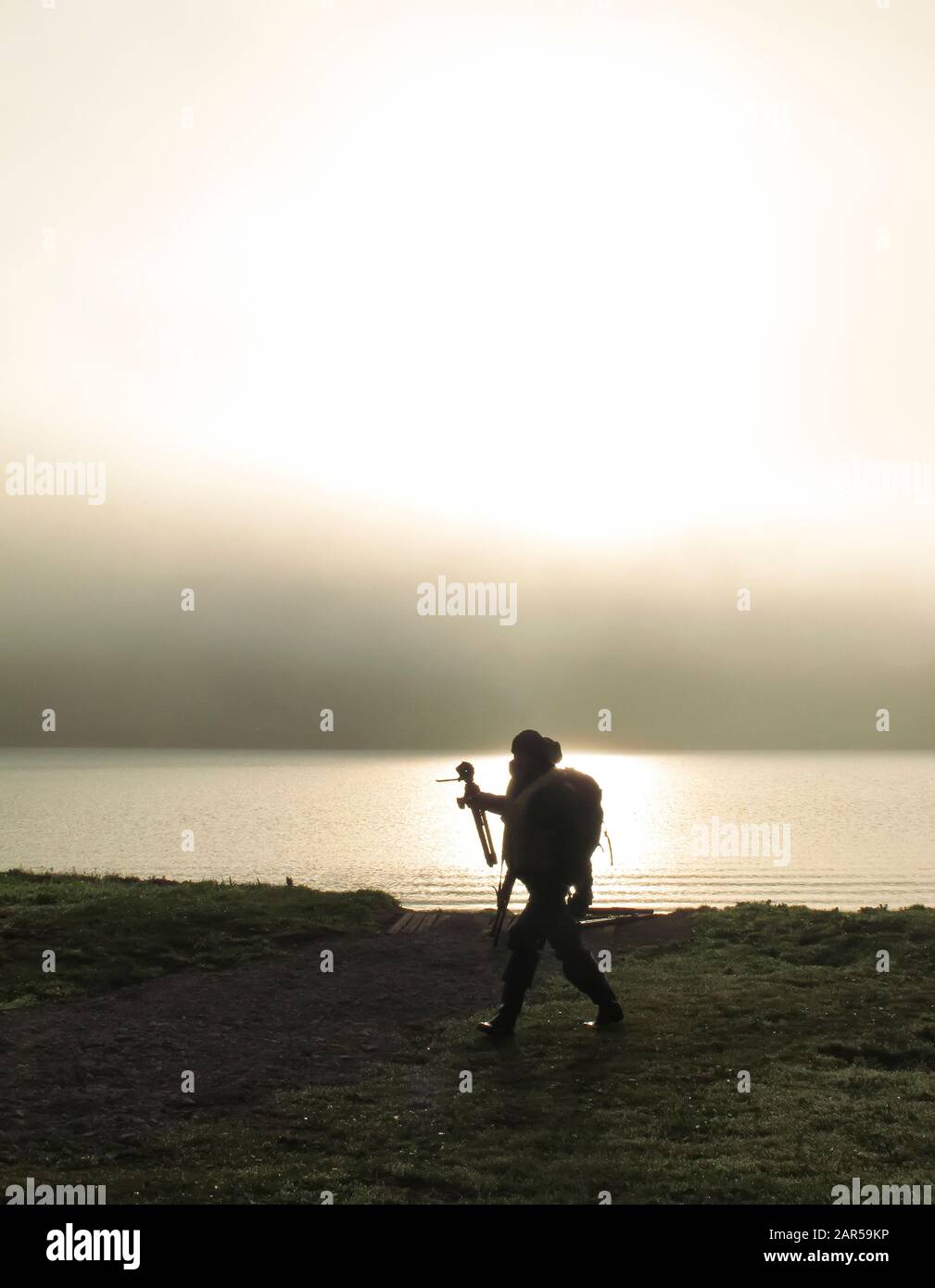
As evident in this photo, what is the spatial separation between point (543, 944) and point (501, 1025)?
88 cm

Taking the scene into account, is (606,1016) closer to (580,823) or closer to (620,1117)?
(580,823)

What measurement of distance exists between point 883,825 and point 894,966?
92627 mm

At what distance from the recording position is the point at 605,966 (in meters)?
14.7

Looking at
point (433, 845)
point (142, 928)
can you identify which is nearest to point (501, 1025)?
point (142, 928)

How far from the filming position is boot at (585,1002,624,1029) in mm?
10836

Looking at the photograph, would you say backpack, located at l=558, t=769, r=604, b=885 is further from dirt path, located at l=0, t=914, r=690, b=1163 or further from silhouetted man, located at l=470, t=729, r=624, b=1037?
dirt path, located at l=0, t=914, r=690, b=1163

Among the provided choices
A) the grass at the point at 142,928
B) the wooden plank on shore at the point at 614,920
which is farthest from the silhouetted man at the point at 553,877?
the grass at the point at 142,928

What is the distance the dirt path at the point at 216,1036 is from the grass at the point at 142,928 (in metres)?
0.54

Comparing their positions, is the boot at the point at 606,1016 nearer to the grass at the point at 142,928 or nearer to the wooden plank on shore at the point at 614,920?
the wooden plank on shore at the point at 614,920

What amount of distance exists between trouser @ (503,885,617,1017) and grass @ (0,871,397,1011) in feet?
17.4

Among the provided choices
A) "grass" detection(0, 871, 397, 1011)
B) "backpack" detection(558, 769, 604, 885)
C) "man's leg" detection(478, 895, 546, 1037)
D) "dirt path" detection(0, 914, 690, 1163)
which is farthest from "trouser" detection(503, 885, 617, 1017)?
"grass" detection(0, 871, 397, 1011)

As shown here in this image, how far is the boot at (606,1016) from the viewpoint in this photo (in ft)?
35.6
